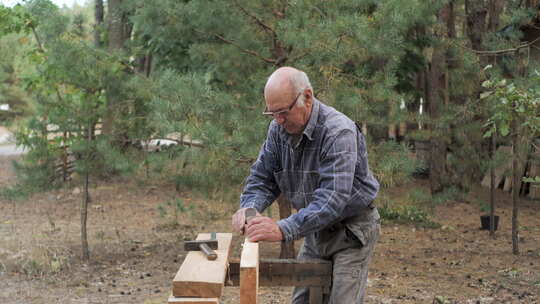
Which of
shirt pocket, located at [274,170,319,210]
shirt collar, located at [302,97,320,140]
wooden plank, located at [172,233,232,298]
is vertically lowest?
wooden plank, located at [172,233,232,298]

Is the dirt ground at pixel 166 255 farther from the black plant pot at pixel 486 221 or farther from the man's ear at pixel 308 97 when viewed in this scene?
the man's ear at pixel 308 97

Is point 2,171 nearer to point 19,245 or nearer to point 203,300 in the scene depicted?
point 19,245

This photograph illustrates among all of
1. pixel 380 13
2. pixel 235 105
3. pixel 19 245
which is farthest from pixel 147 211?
pixel 380 13

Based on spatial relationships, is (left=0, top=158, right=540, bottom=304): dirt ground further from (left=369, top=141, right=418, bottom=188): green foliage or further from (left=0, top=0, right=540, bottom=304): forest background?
(left=369, top=141, right=418, bottom=188): green foliage

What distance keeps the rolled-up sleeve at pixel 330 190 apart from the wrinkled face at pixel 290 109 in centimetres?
16

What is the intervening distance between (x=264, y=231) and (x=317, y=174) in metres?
0.42

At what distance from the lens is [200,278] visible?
2762mm

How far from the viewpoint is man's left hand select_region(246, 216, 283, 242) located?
114 inches

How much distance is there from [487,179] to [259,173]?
11014mm

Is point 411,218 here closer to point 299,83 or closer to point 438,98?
point 438,98

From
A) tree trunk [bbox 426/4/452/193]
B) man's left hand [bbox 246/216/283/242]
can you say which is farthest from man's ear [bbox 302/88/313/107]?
tree trunk [bbox 426/4/452/193]

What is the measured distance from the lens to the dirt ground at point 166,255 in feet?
20.7

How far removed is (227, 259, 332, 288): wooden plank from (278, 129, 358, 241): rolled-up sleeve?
0.44m

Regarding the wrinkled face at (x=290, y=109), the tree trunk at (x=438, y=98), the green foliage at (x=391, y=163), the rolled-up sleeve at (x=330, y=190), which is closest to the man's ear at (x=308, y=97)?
the wrinkled face at (x=290, y=109)
